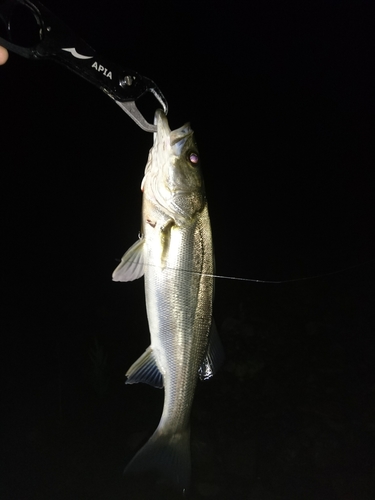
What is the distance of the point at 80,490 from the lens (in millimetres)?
3225

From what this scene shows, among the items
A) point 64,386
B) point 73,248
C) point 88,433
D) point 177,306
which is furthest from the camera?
point 73,248

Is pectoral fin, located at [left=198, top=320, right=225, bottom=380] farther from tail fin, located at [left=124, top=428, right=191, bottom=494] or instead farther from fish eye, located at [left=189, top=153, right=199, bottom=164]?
fish eye, located at [left=189, top=153, right=199, bottom=164]

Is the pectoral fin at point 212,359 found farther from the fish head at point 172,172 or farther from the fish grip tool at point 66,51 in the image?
the fish grip tool at point 66,51

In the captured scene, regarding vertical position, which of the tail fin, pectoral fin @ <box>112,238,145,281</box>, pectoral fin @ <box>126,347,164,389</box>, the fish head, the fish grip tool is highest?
the fish grip tool

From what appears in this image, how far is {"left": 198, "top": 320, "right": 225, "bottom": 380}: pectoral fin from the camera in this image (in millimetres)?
1240

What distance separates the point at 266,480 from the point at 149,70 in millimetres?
6801

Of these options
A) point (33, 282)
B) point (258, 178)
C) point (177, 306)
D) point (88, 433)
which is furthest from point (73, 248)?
point (177, 306)

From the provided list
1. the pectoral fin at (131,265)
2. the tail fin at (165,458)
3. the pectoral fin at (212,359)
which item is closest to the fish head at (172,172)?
the pectoral fin at (131,265)

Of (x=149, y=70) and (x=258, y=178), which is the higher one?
(x=149, y=70)

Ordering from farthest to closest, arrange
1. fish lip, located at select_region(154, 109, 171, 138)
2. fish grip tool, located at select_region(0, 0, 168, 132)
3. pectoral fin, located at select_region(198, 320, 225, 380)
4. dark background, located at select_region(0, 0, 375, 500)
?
dark background, located at select_region(0, 0, 375, 500), pectoral fin, located at select_region(198, 320, 225, 380), fish lip, located at select_region(154, 109, 171, 138), fish grip tool, located at select_region(0, 0, 168, 132)

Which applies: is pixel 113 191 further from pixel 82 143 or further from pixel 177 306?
pixel 177 306

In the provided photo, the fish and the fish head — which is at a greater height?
the fish head

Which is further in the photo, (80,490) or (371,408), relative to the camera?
(371,408)

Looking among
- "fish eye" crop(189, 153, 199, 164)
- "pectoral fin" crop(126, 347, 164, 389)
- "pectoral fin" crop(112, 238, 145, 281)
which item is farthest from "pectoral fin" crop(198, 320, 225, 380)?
"fish eye" crop(189, 153, 199, 164)
